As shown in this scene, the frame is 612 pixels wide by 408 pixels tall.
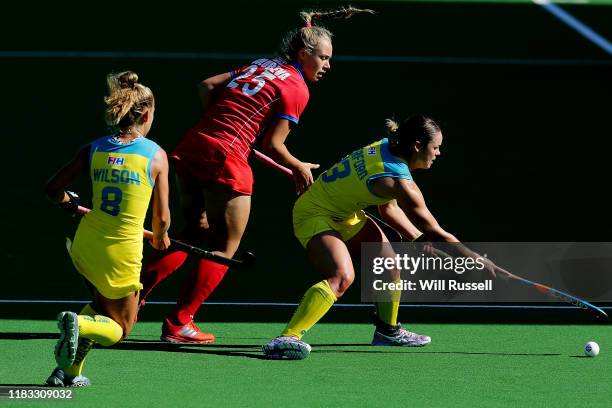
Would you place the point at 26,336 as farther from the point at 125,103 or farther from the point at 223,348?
the point at 125,103

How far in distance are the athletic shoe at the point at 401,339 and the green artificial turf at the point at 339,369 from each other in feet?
0.23

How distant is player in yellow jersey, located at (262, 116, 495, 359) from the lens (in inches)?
286

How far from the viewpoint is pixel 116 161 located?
20.6ft

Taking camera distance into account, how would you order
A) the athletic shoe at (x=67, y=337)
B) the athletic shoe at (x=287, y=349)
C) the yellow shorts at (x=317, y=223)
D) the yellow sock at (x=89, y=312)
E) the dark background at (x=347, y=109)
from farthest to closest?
the dark background at (x=347, y=109), the yellow shorts at (x=317, y=223), the athletic shoe at (x=287, y=349), the yellow sock at (x=89, y=312), the athletic shoe at (x=67, y=337)

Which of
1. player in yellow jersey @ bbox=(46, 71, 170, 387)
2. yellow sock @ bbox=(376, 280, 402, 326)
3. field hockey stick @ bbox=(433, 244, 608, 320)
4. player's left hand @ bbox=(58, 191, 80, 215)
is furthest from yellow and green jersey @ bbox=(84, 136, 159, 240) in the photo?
field hockey stick @ bbox=(433, 244, 608, 320)

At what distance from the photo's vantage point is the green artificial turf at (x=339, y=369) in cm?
619

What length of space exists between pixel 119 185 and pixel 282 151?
1.53 metres

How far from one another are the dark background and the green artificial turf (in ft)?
4.73

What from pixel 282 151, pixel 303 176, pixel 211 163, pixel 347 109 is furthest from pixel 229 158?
pixel 347 109

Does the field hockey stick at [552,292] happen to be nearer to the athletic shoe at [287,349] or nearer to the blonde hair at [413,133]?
the blonde hair at [413,133]

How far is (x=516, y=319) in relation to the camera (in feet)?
28.6

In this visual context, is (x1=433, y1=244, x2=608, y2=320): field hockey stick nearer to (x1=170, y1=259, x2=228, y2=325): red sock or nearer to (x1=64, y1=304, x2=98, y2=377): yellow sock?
(x1=170, y1=259, x2=228, y2=325): red sock

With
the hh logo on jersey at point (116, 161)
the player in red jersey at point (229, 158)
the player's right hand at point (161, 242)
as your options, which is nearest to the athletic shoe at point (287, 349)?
the player in red jersey at point (229, 158)

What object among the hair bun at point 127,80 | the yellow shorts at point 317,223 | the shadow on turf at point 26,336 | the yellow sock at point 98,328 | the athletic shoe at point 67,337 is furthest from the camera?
the shadow on turf at point 26,336
